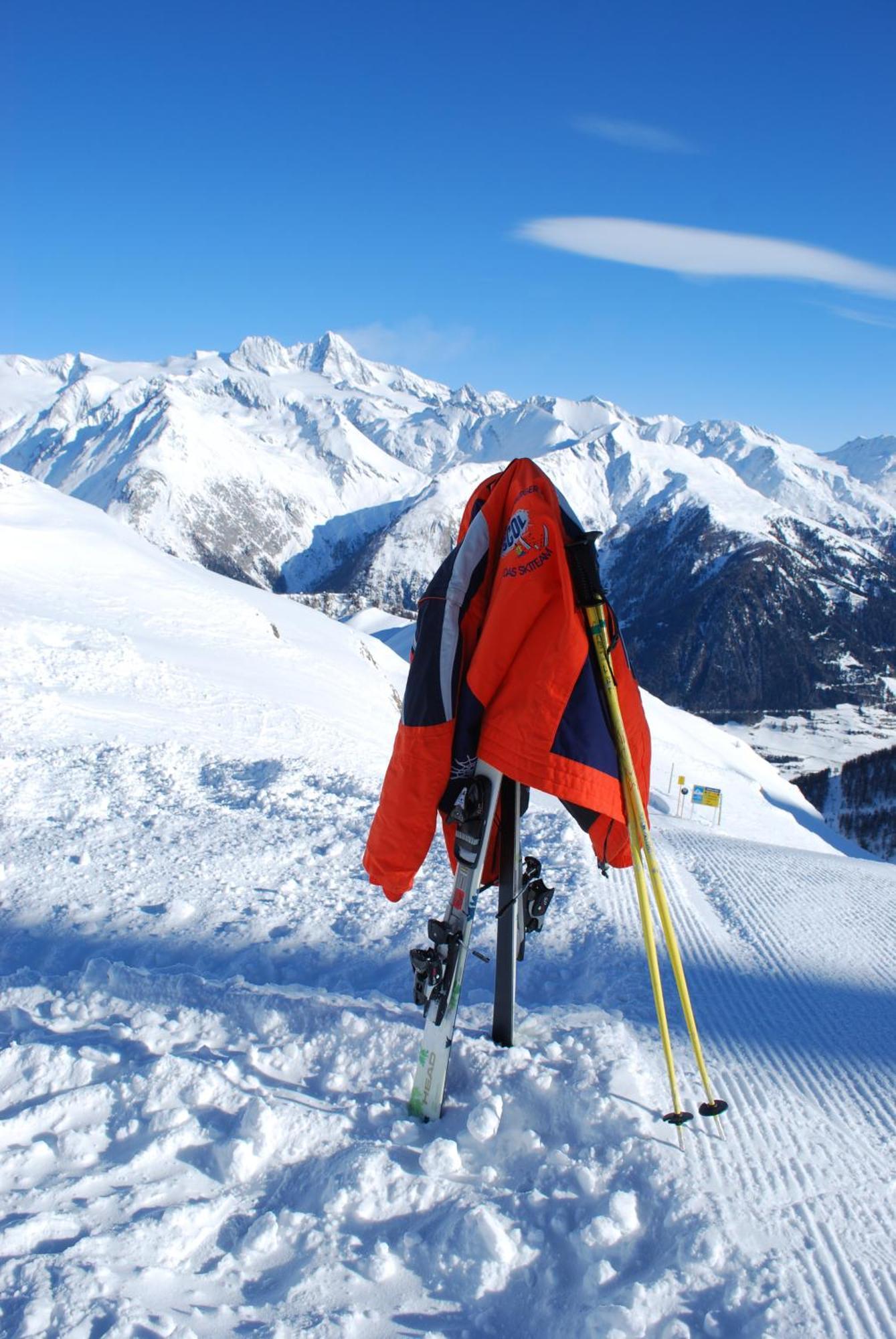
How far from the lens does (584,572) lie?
389 cm

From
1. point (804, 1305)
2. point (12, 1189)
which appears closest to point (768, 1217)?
point (804, 1305)

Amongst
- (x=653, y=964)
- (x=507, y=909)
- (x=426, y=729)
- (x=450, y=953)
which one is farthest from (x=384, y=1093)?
(x=426, y=729)

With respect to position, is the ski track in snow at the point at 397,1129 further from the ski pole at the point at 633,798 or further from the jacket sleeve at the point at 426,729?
the jacket sleeve at the point at 426,729

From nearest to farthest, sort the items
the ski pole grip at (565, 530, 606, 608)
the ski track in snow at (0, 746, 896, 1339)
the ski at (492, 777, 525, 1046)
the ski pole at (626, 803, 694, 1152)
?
1. the ski track in snow at (0, 746, 896, 1339)
2. the ski pole at (626, 803, 694, 1152)
3. the ski pole grip at (565, 530, 606, 608)
4. the ski at (492, 777, 525, 1046)

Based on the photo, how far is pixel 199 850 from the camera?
7668 millimetres

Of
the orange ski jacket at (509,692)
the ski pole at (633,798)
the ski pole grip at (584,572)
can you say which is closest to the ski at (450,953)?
the orange ski jacket at (509,692)

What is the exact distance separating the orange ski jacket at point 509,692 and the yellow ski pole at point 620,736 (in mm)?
55

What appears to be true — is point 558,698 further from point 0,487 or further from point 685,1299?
point 0,487

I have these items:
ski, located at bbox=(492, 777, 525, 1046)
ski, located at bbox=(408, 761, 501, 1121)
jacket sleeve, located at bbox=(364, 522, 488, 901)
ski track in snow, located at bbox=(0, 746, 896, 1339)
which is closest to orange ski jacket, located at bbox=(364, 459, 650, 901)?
jacket sleeve, located at bbox=(364, 522, 488, 901)

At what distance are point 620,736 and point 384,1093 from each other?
223 cm

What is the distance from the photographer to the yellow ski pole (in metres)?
3.78

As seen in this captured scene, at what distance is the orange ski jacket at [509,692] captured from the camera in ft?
12.3

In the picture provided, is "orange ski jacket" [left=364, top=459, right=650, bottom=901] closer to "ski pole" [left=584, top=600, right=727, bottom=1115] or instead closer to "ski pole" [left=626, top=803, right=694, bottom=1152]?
"ski pole" [left=584, top=600, right=727, bottom=1115]

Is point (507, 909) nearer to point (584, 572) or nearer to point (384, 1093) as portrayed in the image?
point (384, 1093)
